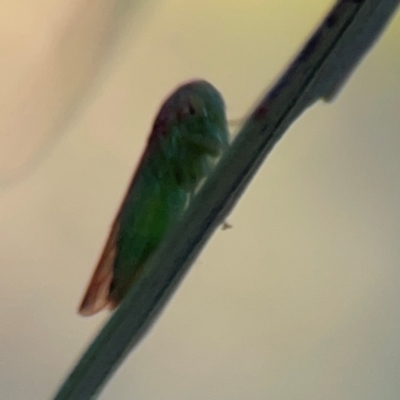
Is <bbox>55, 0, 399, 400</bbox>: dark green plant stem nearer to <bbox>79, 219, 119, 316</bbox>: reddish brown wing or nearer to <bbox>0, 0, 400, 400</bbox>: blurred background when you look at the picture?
<bbox>79, 219, 119, 316</bbox>: reddish brown wing

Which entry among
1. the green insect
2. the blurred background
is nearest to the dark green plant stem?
the green insect

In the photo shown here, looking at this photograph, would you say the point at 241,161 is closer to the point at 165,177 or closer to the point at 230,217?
the point at 165,177

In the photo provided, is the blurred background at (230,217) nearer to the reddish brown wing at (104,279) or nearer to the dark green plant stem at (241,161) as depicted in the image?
the reddish brown wing at (104,279)

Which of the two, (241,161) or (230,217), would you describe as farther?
(230,217)

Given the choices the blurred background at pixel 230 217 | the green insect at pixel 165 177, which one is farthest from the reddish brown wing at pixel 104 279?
the blurred background at pixel 230 217

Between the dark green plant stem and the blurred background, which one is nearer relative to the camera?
the dark green plant stem

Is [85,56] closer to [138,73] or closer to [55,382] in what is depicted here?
[138,73]

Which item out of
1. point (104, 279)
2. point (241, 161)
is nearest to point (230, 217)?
point (104, 279)
